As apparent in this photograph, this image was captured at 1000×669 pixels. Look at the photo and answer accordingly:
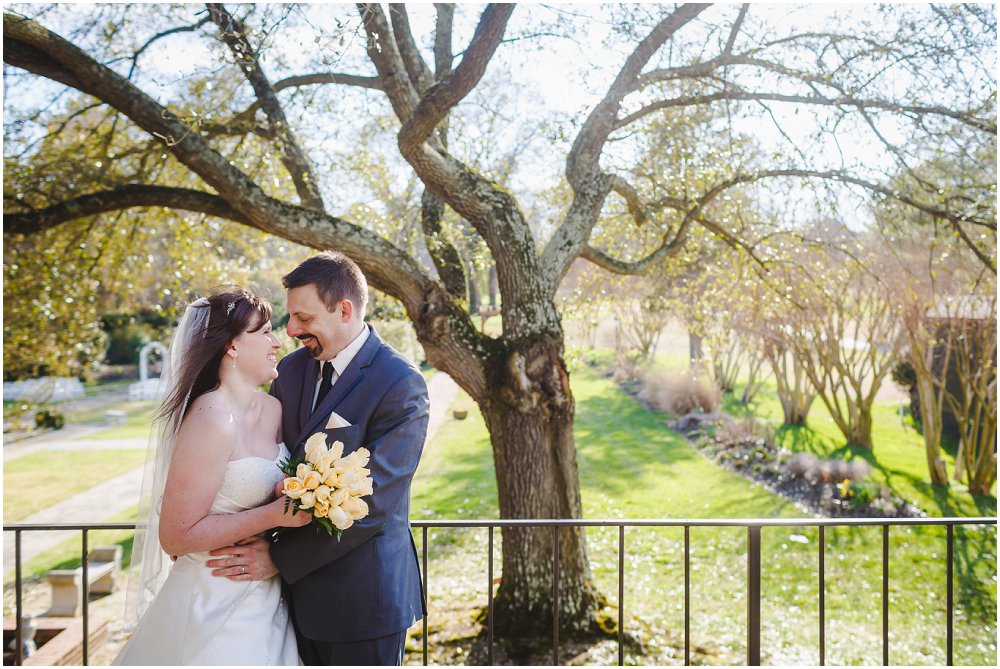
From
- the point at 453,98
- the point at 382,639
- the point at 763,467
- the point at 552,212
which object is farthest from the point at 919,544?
the point at 382,639

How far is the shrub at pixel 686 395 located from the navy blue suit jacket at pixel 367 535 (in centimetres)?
1515

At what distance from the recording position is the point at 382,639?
7.50ft

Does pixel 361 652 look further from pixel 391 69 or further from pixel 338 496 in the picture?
pixel 391 69

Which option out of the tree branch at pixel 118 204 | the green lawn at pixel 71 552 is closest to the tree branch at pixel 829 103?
the tree branch at pixel 118 204

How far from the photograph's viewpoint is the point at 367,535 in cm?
218

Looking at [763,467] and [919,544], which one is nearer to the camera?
[919,544]

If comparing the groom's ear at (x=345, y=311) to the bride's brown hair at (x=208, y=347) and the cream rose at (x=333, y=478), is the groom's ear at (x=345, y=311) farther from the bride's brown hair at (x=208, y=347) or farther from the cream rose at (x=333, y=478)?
the cream rose at (x=333, y=478)

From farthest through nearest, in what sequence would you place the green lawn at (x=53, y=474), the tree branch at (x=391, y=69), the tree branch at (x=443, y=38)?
the green lawn at (x=53, y=474) → the tree branch at (x=443, y=38) → the tree branch at (x=391, y=69)

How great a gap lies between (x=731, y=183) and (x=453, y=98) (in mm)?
2913

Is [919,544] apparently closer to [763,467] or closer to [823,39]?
→ [763,467]

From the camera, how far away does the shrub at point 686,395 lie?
55.0 ft

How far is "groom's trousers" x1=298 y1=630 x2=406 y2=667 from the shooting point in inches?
89.5

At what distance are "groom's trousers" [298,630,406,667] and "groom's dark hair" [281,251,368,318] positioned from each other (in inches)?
41.9

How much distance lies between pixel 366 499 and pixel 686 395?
51.9 ft
